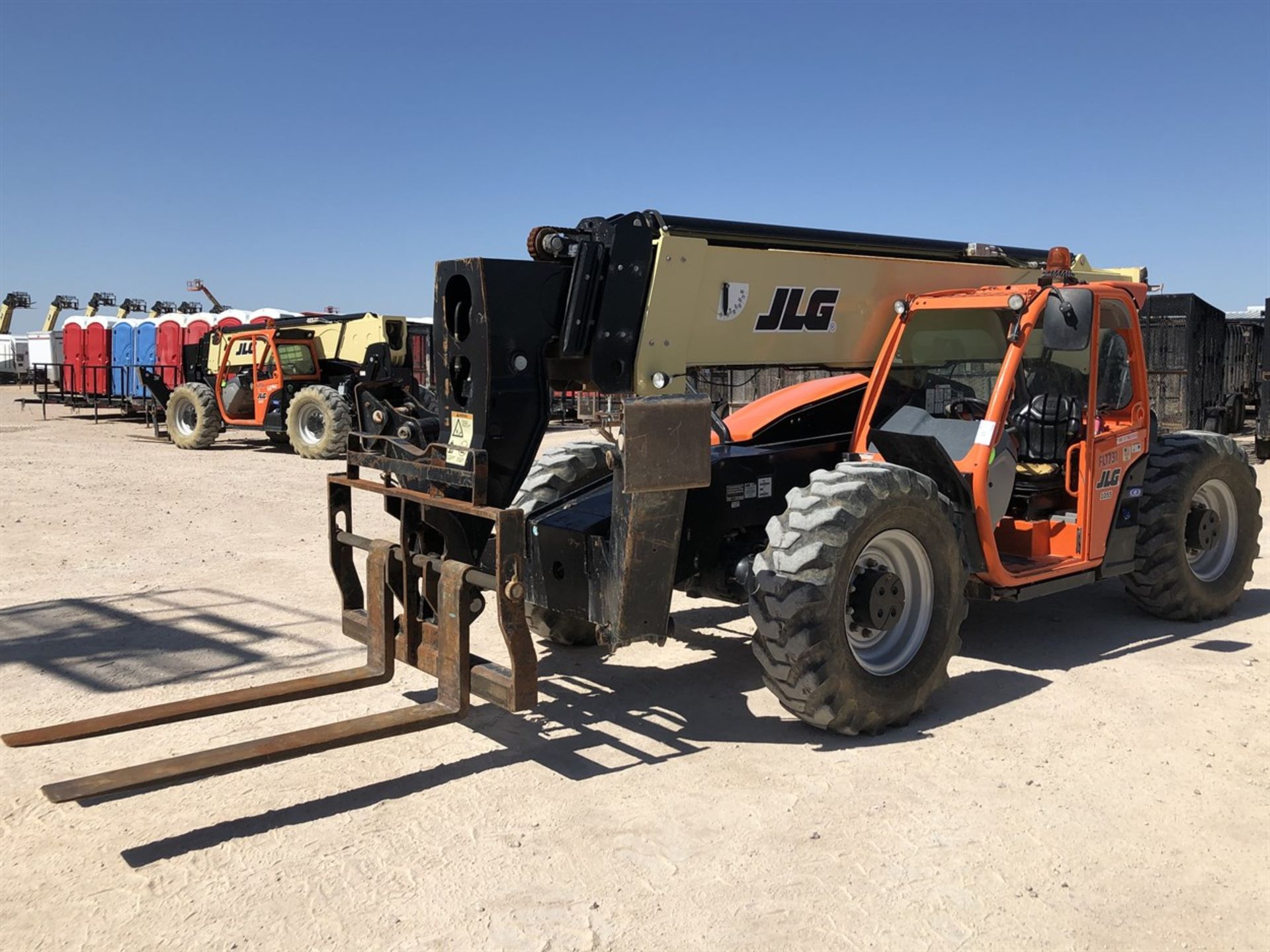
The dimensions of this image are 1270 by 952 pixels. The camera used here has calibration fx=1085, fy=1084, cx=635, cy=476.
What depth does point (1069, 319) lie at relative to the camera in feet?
18.4

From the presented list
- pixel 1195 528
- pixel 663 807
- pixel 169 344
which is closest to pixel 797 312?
pixel 663 807

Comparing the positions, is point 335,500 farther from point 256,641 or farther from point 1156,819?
point 1156,819

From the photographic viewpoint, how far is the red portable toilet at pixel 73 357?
2830 cm

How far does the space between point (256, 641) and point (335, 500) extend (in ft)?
5.37

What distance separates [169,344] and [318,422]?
12.6m

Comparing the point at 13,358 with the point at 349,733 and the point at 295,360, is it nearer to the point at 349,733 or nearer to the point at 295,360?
the point at 295,360

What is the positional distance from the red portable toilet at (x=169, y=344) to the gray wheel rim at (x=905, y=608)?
26.2m

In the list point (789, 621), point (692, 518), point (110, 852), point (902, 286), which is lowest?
point (110, 852)

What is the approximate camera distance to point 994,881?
3693mm

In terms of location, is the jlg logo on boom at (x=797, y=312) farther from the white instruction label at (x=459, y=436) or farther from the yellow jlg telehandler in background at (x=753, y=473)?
the white instruction label at (x=459, y=436)

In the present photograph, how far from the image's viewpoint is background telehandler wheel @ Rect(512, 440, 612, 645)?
612cm

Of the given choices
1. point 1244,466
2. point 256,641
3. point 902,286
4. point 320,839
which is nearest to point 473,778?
point 320,839

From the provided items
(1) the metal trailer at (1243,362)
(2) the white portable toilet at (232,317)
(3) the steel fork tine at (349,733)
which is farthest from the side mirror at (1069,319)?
(2) the white portable toilet at (232,317)

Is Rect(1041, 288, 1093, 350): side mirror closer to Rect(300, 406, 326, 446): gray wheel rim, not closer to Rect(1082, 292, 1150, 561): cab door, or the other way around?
Rect(1082, 292, 1150, 561): cab door
